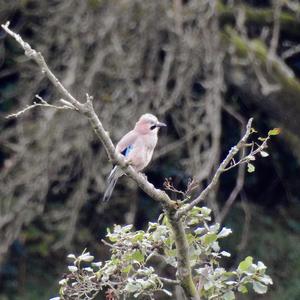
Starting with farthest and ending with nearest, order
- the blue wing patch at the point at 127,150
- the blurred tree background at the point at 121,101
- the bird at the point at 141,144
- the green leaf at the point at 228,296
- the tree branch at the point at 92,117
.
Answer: the blurred tree background at the point at 121,101, the blue wing patch at the point at 127,150, the bird at the point at 141,144, the green leaf at the point at 228,296, the tree branch at the point at 92,117

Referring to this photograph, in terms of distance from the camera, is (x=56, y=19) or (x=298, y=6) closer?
(x=56, y=19)

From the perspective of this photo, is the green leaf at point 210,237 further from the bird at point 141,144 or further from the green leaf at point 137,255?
the bird at point 141,144

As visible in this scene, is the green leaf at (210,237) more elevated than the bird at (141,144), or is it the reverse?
the bird at (141,144)

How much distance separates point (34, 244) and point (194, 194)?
49.4 inches

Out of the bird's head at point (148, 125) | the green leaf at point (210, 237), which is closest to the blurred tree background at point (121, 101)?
the bird's head at point (148, 125)


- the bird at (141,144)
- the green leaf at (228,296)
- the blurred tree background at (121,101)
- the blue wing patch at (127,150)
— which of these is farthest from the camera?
Result: the blurred tree background at (121,101)

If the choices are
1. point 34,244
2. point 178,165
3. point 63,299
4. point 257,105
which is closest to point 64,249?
point 34,244

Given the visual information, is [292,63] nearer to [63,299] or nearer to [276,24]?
[276,24]

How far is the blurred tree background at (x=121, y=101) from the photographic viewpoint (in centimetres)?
700

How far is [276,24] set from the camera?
7293 millimetres

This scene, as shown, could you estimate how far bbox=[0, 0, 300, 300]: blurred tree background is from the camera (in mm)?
7000

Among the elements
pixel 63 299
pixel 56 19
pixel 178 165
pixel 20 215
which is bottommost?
pixel 63 299

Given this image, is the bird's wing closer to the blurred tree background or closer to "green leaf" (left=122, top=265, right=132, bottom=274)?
the blurred tree background

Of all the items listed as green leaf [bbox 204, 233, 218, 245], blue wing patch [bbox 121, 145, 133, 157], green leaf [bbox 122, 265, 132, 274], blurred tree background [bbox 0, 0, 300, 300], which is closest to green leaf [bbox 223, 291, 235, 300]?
green leaf [bbox 204, 233, 218, 245]
